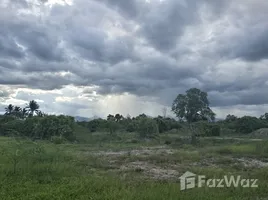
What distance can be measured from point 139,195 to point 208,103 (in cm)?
4958

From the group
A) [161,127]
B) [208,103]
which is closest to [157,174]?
[208,103]

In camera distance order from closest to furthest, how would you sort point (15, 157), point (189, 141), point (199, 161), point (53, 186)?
1. point (53, 186)
2. point (15, 157)
3. point (199, 161)
4. point (189, 141)

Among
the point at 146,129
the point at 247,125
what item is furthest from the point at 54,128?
the point at 247,125

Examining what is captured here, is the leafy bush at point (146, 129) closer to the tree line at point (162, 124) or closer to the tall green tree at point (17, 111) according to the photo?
the tree line at point (162, 124)

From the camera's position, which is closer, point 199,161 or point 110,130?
point 199,161

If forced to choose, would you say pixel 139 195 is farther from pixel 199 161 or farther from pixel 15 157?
pixel 199 161

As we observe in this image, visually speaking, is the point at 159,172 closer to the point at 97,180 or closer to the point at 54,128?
the point at 97,180

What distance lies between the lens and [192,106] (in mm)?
54812

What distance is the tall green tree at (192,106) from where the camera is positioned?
54594 mm

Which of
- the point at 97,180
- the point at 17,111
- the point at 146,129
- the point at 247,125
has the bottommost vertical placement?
the point at 97,180

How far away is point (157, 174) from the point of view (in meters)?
13.0

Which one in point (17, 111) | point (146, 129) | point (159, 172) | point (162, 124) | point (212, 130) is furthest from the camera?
point (17, 111)

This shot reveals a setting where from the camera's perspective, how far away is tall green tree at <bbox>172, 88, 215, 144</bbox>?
54594 millimetres

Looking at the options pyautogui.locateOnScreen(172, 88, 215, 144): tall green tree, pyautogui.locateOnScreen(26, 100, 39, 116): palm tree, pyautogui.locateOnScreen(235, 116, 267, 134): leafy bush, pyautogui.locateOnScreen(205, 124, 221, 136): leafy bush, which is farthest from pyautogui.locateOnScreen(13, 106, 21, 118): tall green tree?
pyautogui.locateOnScreen(235, 116, 267, 134): leafy bush
